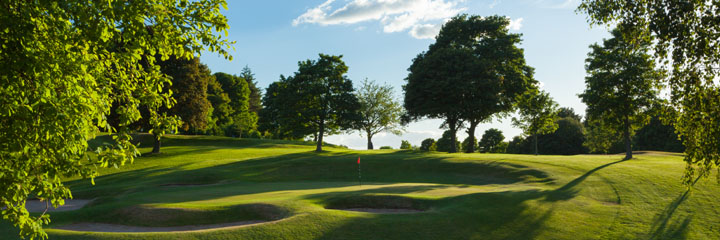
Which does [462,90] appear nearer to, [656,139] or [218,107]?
[218,107]

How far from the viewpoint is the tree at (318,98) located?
50969 millimetres

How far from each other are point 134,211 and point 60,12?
980 centimetres

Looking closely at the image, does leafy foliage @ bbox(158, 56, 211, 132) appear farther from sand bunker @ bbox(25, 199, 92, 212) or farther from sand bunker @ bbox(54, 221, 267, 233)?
sand bunker @ bbox(54, 221, 267, 233)

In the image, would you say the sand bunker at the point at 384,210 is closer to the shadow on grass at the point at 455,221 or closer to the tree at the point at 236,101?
the shadow on grass at the point at 455,221

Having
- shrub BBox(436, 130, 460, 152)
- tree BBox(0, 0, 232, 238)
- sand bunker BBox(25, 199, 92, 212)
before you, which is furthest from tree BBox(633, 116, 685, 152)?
tree BBox(0, 0, 232, 238)

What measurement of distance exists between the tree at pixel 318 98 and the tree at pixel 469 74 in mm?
7455

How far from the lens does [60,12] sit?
8352 millimetres

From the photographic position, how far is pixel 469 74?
4594 centimetres

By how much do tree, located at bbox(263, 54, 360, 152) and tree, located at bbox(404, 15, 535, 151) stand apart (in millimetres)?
7455

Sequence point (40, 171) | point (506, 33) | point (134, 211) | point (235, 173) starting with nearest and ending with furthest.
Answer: point (40, 171)
point (134, 211)
point (235, 173)
point (506, 33)

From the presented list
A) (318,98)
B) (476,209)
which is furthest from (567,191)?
(318,98)

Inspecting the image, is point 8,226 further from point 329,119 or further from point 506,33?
point 506,33

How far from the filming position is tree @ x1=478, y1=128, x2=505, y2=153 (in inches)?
3167

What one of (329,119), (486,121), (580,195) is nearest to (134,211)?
(580,195)
